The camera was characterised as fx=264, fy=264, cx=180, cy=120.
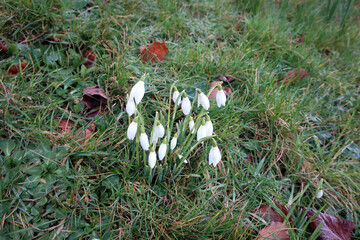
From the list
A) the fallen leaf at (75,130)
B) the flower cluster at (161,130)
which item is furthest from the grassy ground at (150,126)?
the flower cluster at (161,130)

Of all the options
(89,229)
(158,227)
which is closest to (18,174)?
(89,229)

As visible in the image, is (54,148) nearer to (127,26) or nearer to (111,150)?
(111,150)

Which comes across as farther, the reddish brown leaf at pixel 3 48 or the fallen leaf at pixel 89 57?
the fallen leaf at pixel 89 57

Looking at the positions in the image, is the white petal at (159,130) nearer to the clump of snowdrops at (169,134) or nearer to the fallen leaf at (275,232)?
the clump of snowdrops at (169,134)

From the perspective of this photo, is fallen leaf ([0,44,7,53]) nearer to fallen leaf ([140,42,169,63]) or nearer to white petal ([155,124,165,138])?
fallen leaf ([140,42,169,63])

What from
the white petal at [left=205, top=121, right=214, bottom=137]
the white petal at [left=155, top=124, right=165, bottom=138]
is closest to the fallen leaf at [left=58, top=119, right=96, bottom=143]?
the white petal at [left=155, top=124, right=165, bottom=138]

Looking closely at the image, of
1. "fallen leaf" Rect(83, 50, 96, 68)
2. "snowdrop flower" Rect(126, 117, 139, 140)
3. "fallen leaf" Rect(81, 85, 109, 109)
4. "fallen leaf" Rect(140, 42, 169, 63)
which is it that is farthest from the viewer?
"fallen leaf" Rect(140, 42, 169, 63)
